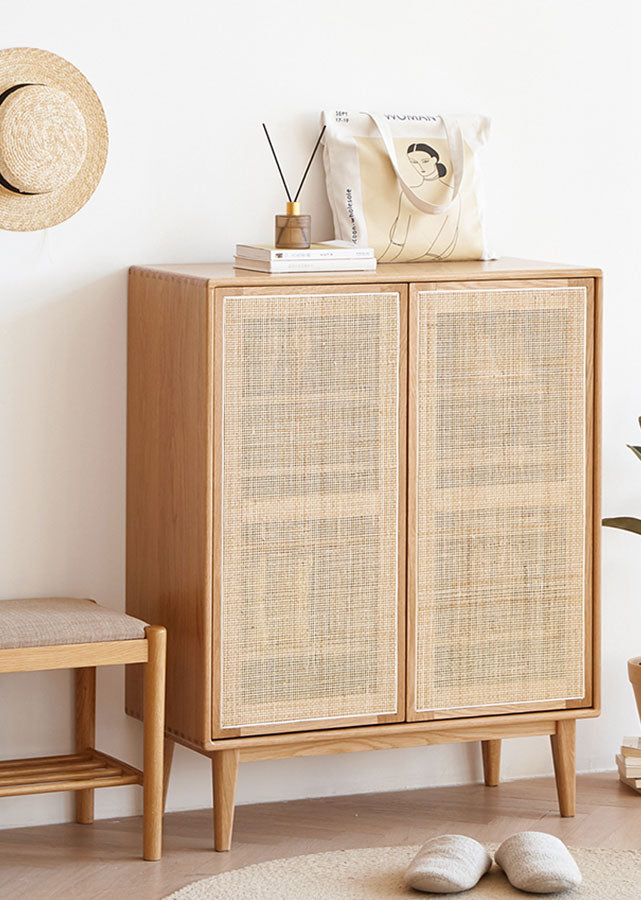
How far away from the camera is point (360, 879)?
10.8 feet

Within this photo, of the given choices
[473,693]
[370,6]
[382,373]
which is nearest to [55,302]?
[382,373]

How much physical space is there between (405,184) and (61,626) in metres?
1.29

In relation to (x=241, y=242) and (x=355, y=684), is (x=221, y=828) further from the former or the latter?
(x=241, y=242)

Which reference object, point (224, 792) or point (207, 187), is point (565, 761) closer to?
point (224, 792)

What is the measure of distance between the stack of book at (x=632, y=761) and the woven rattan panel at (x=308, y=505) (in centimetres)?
79

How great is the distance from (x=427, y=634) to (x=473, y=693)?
182 mm

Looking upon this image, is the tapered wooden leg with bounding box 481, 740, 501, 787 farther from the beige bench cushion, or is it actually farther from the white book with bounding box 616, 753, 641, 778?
the beige bench cushion

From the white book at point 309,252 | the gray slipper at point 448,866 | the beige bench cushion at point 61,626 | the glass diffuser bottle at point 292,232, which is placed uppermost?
the glass diffuser bottle at point 292,232

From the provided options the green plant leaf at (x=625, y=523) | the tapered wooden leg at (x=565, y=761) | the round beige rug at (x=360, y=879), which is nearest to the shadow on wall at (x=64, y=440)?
the round beige rug at (x=360, y=879)

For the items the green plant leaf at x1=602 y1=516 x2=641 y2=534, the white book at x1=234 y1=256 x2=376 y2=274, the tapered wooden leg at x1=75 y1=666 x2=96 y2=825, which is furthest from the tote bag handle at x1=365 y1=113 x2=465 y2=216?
the tapered wooden leg at x1=75 y1=666 x2=96 y2=825

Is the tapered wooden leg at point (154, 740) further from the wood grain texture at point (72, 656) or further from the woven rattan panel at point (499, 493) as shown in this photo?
the woven rattan panel at point (499, 493)

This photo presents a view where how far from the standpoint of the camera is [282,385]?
336cm

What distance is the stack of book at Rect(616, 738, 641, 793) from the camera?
12.9 feet

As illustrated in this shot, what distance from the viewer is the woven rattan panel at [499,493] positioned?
3.49m
